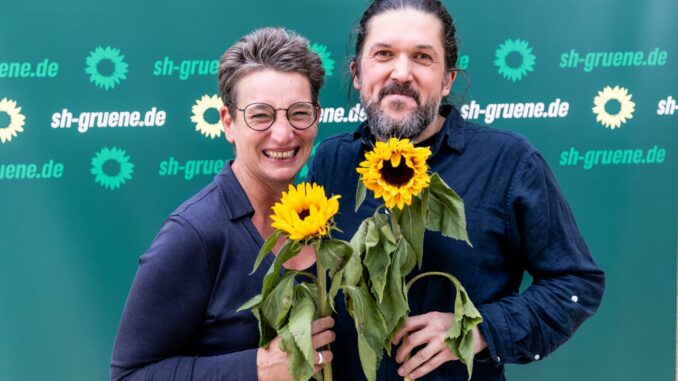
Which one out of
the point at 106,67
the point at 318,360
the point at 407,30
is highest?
the point at 106,67

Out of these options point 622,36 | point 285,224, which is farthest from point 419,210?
point 622,36

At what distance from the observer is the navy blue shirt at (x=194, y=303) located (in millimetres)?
1387

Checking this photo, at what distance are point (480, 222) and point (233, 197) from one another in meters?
0.60

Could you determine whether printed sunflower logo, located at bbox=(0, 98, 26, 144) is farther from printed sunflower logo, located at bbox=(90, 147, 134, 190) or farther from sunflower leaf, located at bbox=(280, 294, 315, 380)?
sunflower leaf, located at bbox=(280, 294, 315, 380)

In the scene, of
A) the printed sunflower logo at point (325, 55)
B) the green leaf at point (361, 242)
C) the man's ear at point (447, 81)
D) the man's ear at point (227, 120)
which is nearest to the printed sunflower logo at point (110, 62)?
the printed sunflower logo at point (325, 55)

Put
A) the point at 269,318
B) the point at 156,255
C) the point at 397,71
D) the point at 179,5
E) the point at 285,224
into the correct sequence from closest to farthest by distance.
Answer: the point at 285,224, the point at 269,318, the point at 156,255, the point at 397,71, the point at 179,5

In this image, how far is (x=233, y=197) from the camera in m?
1.51

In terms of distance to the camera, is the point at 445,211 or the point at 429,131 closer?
the point at 445,211

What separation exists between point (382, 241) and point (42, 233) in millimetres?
1659

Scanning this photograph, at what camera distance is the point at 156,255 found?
1.40 m

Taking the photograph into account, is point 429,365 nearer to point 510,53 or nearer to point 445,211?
point 445,211

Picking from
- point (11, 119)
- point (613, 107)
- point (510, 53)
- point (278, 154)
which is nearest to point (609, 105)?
point (613, 107)

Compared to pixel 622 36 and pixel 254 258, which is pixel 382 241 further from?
pixel 622 36

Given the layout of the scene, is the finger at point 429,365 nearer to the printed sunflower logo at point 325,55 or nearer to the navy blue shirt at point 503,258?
the navy blue shirt at point 503,258
